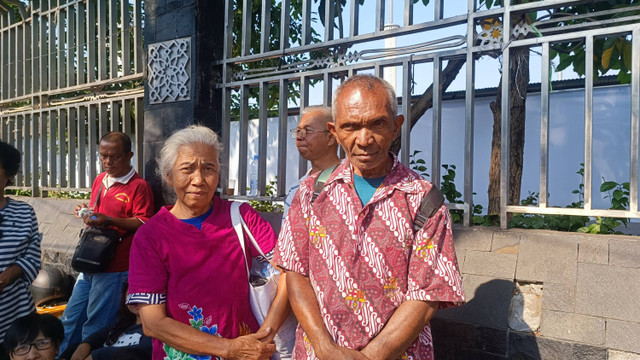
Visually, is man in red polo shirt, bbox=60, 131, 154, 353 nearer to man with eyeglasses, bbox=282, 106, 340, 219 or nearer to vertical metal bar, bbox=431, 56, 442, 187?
man with eyeglasses, bbox=282, 106, 340, 219

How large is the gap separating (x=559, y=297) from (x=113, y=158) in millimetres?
3214

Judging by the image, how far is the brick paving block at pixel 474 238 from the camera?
2.84m

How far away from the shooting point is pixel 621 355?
225cm

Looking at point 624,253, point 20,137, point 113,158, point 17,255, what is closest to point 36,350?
point 17,255

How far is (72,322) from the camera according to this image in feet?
12.8

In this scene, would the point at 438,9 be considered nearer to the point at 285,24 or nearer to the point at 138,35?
the point at 285,24

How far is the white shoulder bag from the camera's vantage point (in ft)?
7.34

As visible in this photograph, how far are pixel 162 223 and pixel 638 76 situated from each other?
246 centimetres

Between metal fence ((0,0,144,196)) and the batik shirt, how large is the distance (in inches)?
140

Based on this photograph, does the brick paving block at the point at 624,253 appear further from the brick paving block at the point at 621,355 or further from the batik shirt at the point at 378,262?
the batik shirt at the point at 378,262

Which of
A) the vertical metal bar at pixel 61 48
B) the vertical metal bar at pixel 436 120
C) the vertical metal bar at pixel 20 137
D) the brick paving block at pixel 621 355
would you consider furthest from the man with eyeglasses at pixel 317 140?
the vertical metal bar at pixel 20 137

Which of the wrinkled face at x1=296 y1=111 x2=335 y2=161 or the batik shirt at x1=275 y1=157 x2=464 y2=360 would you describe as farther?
the wrinkled face at x1=296 y1=111 x2=335 y2=161

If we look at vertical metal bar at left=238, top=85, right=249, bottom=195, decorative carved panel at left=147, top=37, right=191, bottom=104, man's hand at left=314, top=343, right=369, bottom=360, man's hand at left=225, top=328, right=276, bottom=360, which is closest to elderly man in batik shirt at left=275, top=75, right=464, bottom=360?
man's hand at left=314, top=343, right=369, bottom=360

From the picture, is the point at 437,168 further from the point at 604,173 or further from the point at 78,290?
the point at 604,173
